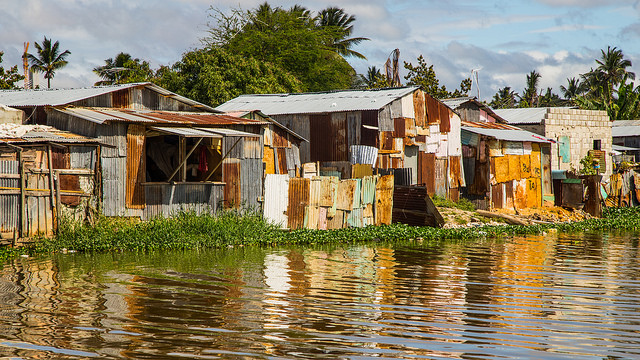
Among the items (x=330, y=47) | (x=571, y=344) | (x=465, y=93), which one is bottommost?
(x=571, y=344)

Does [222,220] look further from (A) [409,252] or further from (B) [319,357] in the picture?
(B) [319,357]

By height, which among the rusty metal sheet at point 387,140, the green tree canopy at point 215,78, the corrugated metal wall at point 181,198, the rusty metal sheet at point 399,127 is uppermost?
the green tree canopy at point 215,78

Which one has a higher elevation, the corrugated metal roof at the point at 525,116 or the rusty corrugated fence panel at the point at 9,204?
the corrugated metal roof at the point at 525,116

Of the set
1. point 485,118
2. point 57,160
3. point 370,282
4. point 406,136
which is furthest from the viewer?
point 485,118

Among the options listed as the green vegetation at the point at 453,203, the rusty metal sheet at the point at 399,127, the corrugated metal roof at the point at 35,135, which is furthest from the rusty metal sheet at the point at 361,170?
the corrugated metal roof at the point at 35,135

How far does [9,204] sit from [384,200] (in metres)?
12.7

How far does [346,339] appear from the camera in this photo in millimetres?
8883

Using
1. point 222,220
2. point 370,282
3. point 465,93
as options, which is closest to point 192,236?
point 222,220

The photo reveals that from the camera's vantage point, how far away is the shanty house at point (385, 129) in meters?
27.8

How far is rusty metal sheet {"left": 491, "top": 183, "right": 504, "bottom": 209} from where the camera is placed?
3102 cm

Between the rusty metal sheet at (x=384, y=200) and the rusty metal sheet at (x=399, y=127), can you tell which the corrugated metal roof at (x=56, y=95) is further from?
the rusty metal sheet at (x=399, y=127)

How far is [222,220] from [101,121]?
449cm

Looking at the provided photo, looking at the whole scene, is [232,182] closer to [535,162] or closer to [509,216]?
[509,216]

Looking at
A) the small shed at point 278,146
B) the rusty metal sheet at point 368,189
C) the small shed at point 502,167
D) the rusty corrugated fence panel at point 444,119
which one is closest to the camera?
the rusty metal sheet at point 368,189
